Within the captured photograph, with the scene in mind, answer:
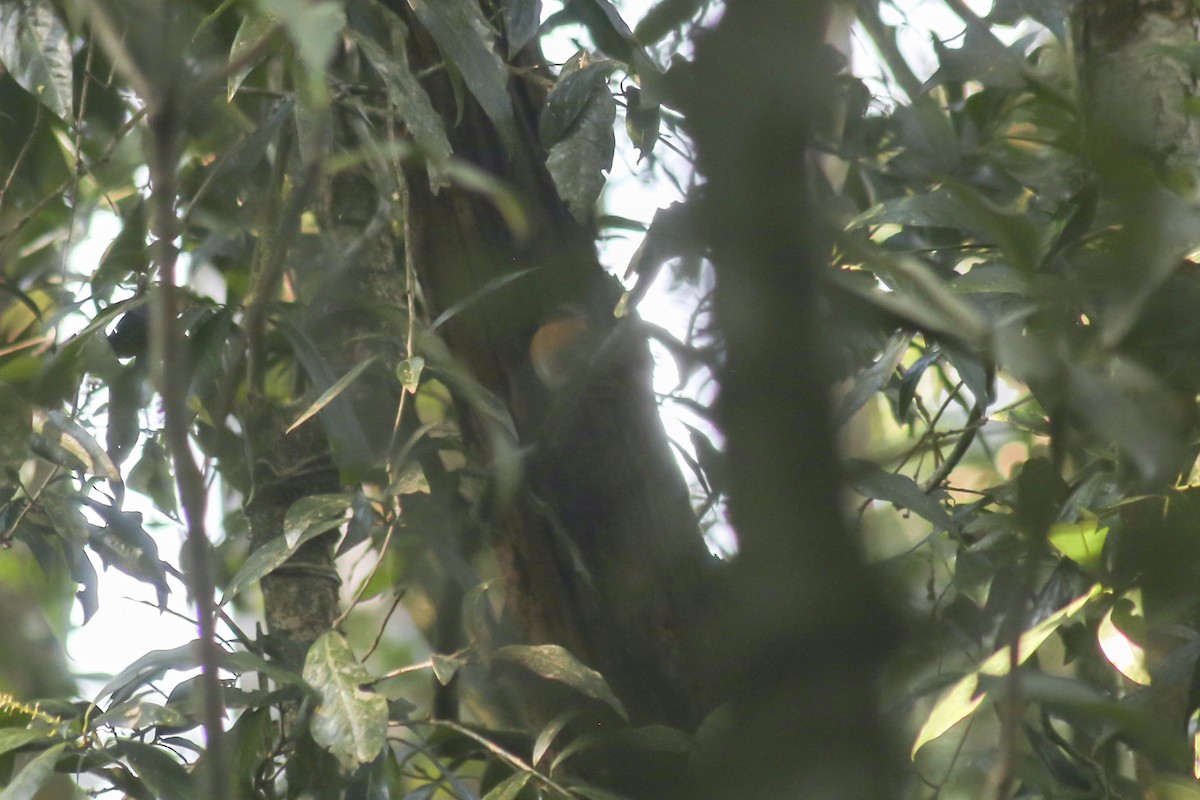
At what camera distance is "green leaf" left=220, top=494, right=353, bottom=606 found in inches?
29.5

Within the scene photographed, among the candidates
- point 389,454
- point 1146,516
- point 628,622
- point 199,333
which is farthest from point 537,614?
point 1146,516

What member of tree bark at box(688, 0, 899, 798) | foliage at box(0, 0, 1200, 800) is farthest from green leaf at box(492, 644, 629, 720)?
tree bark at box(688, 0, 899, 798)

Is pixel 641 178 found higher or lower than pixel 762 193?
higher

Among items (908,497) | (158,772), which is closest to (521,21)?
(908,497)

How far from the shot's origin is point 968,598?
2.96ft

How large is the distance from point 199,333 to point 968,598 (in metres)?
0.61

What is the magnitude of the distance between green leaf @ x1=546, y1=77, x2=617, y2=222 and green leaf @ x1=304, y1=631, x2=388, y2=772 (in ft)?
1.05

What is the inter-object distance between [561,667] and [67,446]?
0.36 m

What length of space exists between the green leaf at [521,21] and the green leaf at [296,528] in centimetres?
32

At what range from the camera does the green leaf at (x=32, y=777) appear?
2.17 ft

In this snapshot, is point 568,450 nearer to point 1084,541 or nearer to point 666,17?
point 1084,541

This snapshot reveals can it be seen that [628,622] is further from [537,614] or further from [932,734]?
[932,734]

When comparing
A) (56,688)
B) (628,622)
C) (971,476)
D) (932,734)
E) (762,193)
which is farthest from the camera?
(971,476)

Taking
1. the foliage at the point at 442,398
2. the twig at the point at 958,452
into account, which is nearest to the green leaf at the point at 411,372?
the foliage at the point at 442,398
